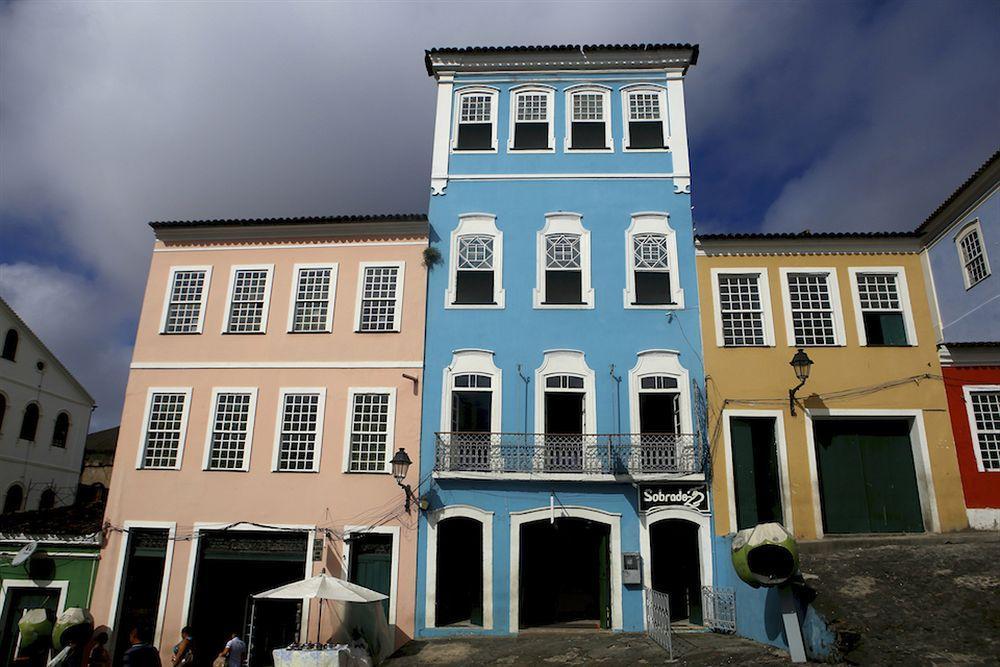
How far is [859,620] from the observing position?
10.8 meters

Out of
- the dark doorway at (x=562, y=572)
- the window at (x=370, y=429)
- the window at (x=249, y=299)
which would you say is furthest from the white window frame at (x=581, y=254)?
the window at (x=249, y=299)

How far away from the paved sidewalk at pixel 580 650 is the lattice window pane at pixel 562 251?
27.5ft

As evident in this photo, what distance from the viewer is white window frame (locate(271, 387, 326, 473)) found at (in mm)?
16109

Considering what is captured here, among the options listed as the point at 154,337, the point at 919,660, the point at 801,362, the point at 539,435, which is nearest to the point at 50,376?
the point at 154,337

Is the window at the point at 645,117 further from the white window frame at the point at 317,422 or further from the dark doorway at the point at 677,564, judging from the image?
the white window frame at the point at 317,422

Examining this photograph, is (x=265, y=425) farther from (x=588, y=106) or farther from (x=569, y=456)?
(x=588, y=106)

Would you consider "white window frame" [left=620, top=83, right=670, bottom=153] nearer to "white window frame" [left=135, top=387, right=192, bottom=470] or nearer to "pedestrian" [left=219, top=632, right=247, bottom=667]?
"white window frame" [left=135, top=387, right=192, bottom=470]

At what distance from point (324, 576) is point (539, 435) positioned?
5.37 m

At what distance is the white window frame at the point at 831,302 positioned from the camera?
15.9 meters

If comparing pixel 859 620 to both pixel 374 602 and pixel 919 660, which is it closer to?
pixel 919 660

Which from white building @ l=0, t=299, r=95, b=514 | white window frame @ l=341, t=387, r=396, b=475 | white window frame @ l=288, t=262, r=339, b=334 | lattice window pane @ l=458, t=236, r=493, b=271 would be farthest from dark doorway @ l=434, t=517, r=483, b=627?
white building @ l=0, t=299, r=95, b=514

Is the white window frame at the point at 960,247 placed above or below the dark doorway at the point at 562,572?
above

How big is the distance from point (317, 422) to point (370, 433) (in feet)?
4.35

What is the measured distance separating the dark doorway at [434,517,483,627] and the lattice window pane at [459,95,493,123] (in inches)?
413
